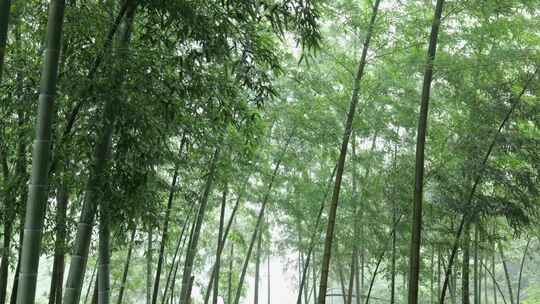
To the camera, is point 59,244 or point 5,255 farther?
point 5,255

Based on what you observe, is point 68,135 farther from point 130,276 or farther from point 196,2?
point 130,276

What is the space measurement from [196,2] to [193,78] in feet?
1.60

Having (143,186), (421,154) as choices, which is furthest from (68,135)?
(421,154)

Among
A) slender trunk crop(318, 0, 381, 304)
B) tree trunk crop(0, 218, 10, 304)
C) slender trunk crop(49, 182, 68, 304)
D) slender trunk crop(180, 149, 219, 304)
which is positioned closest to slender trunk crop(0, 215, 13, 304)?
tree trunk crop(0, 218, 10, 304)

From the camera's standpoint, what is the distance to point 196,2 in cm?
342

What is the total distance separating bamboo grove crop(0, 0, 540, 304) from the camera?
339 cm

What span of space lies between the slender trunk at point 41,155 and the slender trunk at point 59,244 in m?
0.80

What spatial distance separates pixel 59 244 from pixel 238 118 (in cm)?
182

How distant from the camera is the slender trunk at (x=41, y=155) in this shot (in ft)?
9.35

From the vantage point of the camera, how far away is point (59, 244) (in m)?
4.00

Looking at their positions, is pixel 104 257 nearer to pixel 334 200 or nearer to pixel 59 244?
pixel 59 244

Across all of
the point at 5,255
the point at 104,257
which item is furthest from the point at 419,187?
the point at 5,255

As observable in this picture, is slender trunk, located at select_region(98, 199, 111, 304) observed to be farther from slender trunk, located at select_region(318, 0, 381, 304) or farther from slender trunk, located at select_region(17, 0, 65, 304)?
slender trunk, located at select_region(318, 0, 381, 304)

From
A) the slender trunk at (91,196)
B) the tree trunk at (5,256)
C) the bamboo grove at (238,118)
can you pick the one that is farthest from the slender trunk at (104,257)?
the tree trunk at (5,256)
